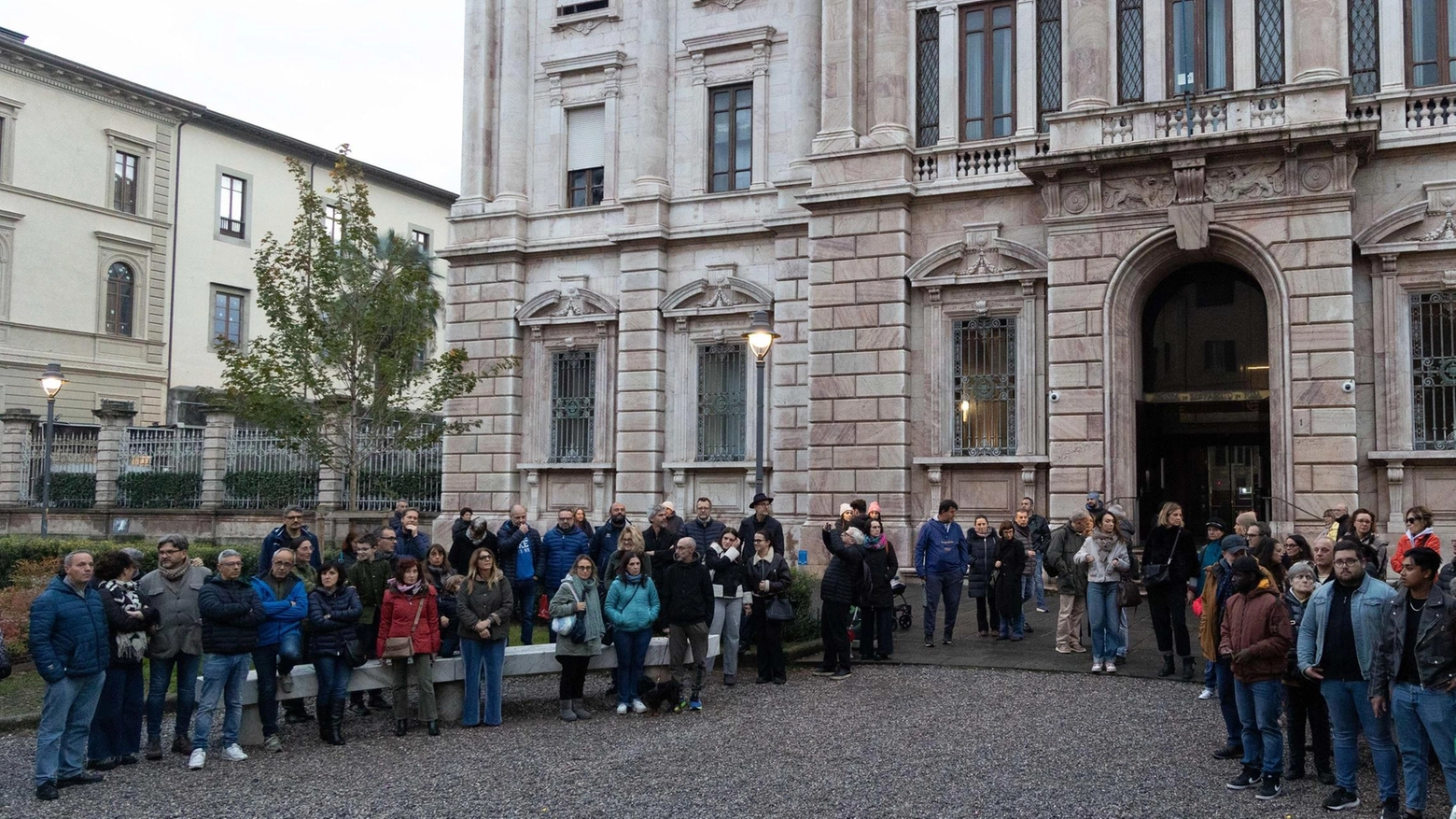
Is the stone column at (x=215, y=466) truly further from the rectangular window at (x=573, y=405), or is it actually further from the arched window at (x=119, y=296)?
the arched window at (x=119, y=296)

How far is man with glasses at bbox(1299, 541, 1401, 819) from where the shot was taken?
7.90 meters

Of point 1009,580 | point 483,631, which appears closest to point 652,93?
point 1009,580

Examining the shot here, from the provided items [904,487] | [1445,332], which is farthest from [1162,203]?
[904,487]

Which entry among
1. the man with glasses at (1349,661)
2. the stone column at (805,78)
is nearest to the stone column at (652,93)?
the stone column at (805,78)

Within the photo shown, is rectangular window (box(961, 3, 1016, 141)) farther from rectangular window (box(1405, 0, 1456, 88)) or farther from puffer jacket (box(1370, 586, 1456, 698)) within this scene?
puffer jacket (box(1370, 586, 1456, 698))

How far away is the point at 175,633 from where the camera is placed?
9.92m

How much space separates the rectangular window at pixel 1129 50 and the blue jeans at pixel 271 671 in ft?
56.1

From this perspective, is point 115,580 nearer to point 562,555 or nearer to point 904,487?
point 562,555

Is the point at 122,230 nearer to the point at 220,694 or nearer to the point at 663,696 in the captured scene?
the point at 220,694

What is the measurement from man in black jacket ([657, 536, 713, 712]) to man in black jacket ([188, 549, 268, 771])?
392cm

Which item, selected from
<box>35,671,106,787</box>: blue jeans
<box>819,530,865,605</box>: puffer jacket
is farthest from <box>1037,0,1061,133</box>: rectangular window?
<box>35,671,106,787</box>: blue jeans

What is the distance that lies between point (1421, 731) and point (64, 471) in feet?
105

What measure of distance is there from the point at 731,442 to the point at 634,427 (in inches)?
82.5

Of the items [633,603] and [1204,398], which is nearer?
[633,603]
